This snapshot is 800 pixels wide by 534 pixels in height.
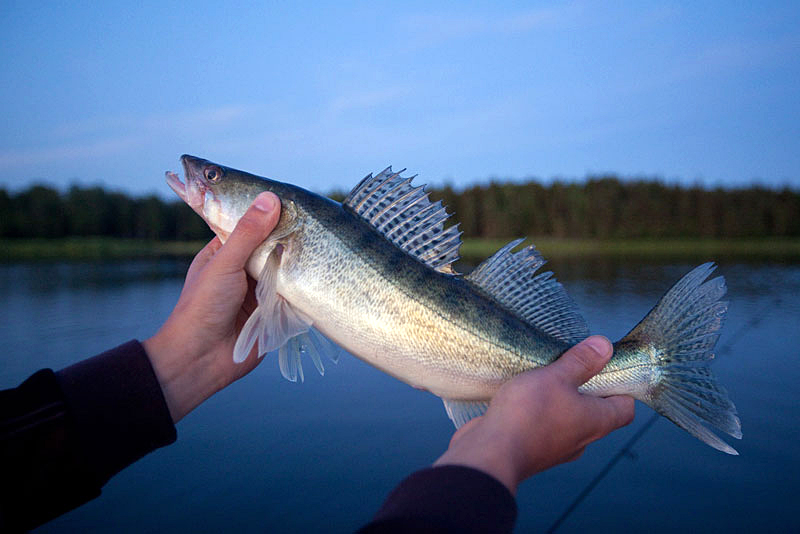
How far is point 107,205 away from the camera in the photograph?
5447cm

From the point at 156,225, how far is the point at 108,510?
55456mm

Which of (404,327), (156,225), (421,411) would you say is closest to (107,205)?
(156,225)

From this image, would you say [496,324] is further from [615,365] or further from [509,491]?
[509,491]

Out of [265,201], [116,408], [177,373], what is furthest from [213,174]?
[116,408]

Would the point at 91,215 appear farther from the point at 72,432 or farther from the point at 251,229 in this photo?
the point at 72,432

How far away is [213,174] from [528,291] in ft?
5.38

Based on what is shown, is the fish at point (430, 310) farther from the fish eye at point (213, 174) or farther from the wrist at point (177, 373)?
the wrist at point (177, 373)

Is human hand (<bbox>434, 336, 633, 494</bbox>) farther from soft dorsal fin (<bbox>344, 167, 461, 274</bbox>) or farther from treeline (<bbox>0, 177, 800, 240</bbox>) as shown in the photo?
treeline (<bbox>0, 177, 800, 240</bbox>)

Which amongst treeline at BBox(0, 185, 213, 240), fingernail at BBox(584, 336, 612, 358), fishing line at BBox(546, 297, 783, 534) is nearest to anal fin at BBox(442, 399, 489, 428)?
fingernail at BBox(584, 336, 612, 358)

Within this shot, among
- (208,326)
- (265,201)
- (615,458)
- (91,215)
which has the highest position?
(265,201)

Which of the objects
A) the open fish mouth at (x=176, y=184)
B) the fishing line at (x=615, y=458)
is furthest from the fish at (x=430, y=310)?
the fishing line at (x=615, y=458)

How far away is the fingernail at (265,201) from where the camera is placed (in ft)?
7.69

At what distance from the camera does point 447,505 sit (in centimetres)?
121

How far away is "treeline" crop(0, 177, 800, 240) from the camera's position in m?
46.6
